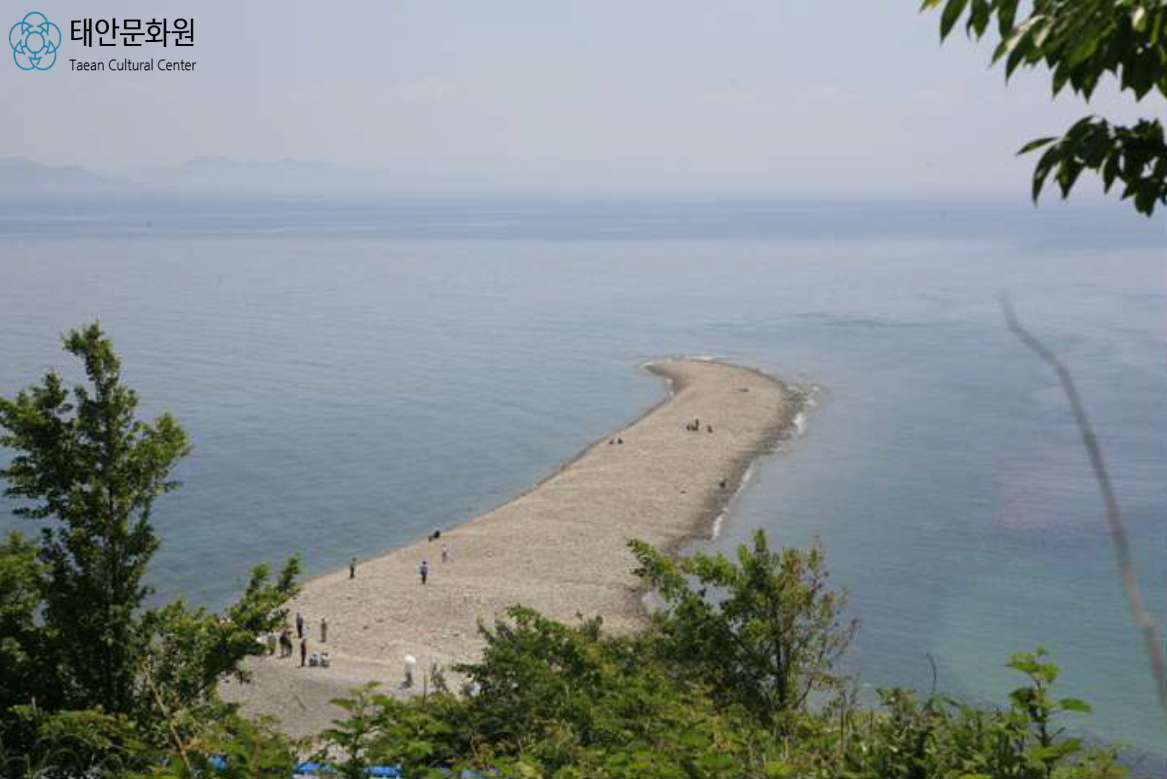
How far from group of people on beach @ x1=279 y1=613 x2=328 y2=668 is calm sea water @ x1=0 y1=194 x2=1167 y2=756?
214 inches

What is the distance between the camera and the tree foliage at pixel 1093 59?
3.92 m

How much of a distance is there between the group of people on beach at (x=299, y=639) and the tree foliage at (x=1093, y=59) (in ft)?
109

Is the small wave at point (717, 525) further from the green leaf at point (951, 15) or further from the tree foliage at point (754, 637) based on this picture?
the green leaf at point (951, 15)

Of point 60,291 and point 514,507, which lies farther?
point 60,291

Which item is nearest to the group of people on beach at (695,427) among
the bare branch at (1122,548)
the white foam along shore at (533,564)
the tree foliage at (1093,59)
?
the white foam along shore at (533,564)

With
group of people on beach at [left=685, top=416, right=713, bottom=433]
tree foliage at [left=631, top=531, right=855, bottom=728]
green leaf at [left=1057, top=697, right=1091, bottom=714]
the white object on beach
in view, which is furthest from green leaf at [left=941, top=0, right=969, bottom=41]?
group of people on beach at [left=685, top=416, right=713, bottom=433]

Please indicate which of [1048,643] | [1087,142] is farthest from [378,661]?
[1087,142]

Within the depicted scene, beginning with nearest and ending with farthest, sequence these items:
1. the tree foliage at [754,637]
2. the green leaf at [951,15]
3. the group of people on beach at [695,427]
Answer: the green leaf at [951,15] < the tree foliage at [754,637] < the group of people on beach at [695,427]

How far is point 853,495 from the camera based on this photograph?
54156mm

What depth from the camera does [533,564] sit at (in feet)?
150

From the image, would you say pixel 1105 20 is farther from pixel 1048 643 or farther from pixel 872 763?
pixel 1048 643

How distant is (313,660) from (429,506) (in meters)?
20.6

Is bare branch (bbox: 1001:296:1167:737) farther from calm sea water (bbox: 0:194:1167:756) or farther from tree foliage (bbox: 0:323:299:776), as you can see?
calm sea water (bbox: 0:194:1167:756)

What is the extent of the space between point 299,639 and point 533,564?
36.4 ft
